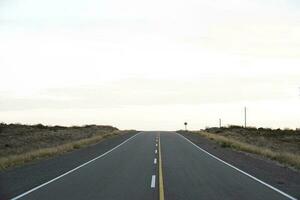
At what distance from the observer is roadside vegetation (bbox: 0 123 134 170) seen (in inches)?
1093

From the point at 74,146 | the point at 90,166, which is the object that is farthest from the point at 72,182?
the point at 74,146

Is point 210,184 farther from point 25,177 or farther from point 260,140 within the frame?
point 260,140

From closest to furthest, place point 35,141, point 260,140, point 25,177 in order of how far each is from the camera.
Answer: point 25,177, point 35,141, point 260,140

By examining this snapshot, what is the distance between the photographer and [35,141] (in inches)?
2138

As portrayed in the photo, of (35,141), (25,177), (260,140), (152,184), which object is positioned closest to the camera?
Result: (152,184)

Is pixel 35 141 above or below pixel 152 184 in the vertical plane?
above

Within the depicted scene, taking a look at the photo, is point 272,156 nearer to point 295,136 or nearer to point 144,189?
point 144,189

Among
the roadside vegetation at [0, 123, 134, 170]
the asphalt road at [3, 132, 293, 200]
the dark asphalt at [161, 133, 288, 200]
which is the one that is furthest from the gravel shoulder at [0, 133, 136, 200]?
the dark asphalt at [161, 133, 288, 200]

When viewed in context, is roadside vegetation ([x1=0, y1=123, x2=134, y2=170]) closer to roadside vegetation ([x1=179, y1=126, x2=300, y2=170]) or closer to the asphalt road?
the asphalt road

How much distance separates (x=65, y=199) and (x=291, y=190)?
658cm

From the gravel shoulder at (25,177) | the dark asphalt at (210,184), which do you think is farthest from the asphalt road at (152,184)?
the gravel shoulder at (25,177)

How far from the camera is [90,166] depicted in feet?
72.6

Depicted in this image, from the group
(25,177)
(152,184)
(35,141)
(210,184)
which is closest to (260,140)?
(35,141)

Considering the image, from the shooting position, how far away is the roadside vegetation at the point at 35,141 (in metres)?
27.8
